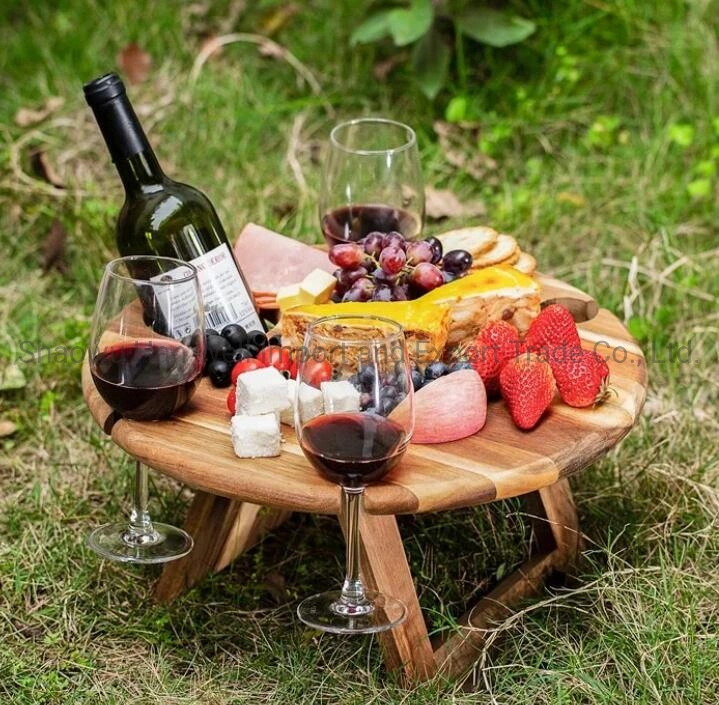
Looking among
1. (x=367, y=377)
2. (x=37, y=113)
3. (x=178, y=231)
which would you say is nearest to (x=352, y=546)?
(x=367, y=377)

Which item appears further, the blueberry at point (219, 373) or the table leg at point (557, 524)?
the table leg at point (557, 524)

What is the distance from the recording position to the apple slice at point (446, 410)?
7.16ft

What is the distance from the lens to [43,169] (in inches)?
180

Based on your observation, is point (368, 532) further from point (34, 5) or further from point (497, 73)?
point (34, 5)

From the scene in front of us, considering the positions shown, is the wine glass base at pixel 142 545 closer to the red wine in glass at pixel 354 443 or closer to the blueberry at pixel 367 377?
the red wine in glass at pixel 354 443

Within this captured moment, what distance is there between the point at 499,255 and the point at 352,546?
91 centimetres

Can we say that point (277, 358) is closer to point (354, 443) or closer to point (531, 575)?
point (354, 443)

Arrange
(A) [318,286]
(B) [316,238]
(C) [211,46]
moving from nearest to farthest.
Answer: (A) [318,286], (B) [316,238], (C) [211,46]

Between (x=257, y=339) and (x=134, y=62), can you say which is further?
(x=134, y=62)

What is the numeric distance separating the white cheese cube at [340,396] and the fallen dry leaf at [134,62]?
11.5 feet

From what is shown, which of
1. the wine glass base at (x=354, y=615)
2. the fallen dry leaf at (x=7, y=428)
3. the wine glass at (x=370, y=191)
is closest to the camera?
the wine glass base at (x=354, y=615)

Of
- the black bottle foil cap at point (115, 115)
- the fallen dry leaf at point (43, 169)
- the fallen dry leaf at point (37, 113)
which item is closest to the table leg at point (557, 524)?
the black bottle foil cap at point (115, 115)

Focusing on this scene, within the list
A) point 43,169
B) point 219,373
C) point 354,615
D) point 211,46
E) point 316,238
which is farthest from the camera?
point 211,46

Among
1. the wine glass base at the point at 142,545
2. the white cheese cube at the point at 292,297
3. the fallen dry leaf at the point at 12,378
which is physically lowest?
the fallen dry leaf at the point at 12,378
